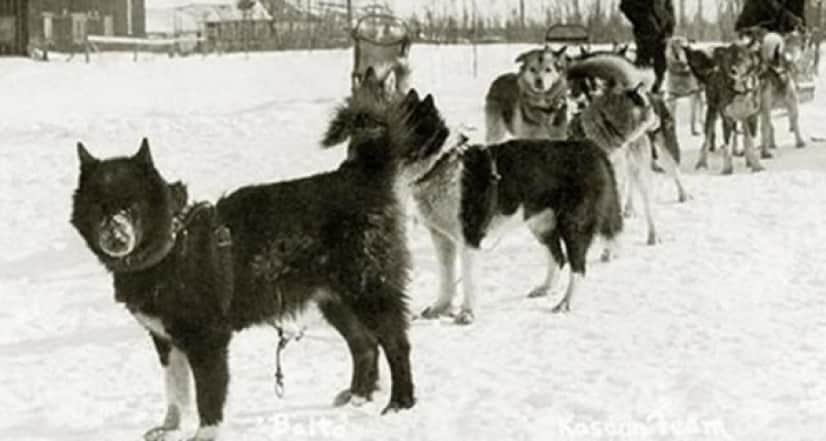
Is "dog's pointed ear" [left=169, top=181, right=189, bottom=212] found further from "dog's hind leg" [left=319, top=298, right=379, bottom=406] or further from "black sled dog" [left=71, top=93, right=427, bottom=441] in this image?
"dog's hind leg" [left=319, top=298, right=379, bottom=406]

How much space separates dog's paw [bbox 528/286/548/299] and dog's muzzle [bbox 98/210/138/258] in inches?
117

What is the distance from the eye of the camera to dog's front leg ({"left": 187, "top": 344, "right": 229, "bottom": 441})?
3.74m

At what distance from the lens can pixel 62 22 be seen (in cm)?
3139

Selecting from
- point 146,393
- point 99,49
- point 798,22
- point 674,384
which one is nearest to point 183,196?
point 146,393

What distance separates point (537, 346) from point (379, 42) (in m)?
8.29

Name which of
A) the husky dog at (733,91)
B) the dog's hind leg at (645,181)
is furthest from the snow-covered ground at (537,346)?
the husky dog at (733,91)

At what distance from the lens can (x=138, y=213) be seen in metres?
3.58

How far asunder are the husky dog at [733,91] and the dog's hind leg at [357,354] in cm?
641

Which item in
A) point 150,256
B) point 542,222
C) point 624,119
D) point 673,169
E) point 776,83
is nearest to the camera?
point 150,256

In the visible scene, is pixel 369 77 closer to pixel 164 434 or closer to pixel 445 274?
pixel 445 274

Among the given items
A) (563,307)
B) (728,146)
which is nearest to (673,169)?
(728,146)

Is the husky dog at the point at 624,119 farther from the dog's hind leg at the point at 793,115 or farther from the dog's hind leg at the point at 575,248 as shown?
the dog's hind leg at the point at 793,115

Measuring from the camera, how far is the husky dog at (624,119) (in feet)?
23.9

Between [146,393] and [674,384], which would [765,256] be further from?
[146,393]
